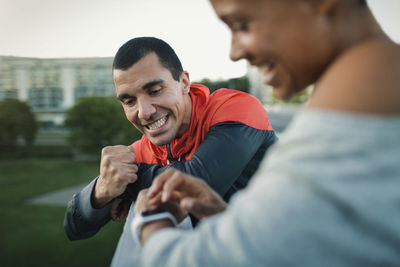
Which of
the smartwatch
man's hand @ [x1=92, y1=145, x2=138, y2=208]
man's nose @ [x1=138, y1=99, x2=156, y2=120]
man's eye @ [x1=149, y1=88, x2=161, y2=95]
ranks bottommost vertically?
man's hand @ [x1=92, y1=145, x2=138, y2=208]

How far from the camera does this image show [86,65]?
12078 mm

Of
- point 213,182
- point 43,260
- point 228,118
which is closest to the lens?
point 213,182

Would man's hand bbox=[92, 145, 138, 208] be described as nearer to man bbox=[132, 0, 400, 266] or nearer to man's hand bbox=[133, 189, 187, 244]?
man's hand bbox=[133, 189, 187, 244]

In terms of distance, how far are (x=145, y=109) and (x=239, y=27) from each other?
1.10 metres

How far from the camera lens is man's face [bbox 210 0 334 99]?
28.1 inches

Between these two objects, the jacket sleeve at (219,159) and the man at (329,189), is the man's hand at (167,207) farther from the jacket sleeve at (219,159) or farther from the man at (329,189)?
the jacket sleeve at (219,159)

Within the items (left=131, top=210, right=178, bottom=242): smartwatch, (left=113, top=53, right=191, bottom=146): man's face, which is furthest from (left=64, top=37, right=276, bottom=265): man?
(left=131, top=210, right=178, bottom=242): smartwatch

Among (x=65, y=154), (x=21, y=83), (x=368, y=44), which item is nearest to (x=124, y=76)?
(x=368, y=44)

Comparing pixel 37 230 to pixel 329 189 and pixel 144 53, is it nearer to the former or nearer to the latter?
pixel 144 53

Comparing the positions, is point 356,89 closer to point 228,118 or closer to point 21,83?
point 228,118

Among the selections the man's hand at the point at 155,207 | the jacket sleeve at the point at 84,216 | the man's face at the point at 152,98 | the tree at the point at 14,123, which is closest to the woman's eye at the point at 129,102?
the man's face at the point at 152,98

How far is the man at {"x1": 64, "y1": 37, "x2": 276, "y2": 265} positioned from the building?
6066mm

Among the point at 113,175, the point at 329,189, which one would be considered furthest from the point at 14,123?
the point at 329,189

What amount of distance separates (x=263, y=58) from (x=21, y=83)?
9.59 m
